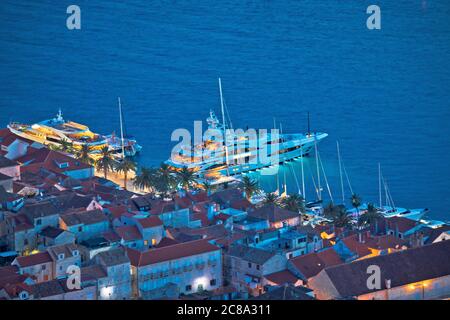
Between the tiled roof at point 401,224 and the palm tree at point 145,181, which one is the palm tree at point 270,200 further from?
the tiled roof at point 401,224

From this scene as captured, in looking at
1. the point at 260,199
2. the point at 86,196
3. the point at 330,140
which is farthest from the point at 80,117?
the point at 86,196

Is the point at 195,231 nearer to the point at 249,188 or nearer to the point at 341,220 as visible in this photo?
the point at 341,220

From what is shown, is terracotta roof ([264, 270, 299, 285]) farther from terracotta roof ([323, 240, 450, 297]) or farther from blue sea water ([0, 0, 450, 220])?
blue sea water ([0, 0, 450, 220])

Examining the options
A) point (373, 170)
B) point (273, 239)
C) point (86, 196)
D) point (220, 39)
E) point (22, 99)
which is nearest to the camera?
point (273, 239)

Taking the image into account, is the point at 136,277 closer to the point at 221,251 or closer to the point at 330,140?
the point at 221,251

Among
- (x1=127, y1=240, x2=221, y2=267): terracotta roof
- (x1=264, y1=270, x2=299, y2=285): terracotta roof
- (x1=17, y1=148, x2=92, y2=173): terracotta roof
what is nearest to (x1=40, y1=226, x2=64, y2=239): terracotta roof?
(x1=127, y1=240, x2=221, y2=267): terracotta roof
